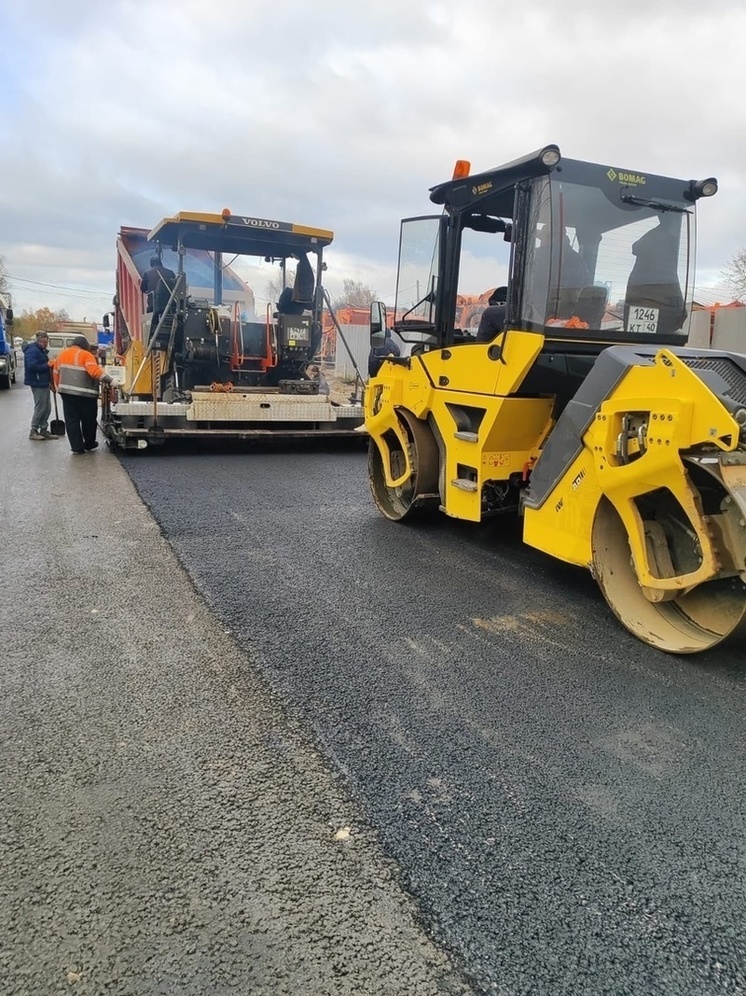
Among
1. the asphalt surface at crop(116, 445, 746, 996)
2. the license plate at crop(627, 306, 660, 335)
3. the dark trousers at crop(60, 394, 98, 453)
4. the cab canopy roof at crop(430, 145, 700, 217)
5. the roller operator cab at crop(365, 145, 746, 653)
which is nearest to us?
the asphalt surface at crop(116, 445, 746, 996)

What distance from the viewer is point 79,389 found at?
908cm

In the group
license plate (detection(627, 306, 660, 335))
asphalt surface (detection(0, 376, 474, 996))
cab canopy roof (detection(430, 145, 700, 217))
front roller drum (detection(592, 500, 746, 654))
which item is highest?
cab canopy roof (detection(430, 145, 700, 217))

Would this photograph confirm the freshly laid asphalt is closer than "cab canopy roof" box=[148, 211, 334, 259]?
Yes

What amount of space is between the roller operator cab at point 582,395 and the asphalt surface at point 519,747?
433mm

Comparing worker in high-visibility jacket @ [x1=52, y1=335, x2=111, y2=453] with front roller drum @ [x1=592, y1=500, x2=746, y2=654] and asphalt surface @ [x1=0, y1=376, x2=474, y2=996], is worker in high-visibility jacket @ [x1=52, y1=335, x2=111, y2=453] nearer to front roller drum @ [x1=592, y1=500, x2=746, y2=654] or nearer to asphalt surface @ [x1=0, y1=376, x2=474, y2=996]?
asphalt surface @ [x1=0, y1=376, x2=474, y2=996]

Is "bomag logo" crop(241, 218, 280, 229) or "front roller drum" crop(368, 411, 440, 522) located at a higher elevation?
"bomag logo" crop(241, 218, 280, 229)

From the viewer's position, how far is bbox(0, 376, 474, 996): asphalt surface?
5.76 feet

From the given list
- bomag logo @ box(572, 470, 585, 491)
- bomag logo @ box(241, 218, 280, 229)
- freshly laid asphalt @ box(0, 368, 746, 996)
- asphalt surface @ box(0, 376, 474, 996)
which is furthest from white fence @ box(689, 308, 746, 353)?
asphalt surface @ box(0, 376, 474, 996)

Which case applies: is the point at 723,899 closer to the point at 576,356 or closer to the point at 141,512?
the point at 576,356

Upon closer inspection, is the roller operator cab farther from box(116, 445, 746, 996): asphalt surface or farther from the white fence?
the white fence

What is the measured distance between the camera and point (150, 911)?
1.91 metres

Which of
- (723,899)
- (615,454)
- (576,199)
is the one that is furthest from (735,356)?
(723,899)

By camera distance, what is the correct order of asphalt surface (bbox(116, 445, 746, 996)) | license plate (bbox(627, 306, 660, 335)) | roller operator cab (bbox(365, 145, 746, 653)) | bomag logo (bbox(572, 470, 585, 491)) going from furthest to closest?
license plate (bbox(627, 306, 660, 335))
bomag logo (bbox(572, 470, 585, 491))
roller operator cab (bbox(365, 145, 746, 653))
asphalt surface (bbox(116, 445, 746, 996))

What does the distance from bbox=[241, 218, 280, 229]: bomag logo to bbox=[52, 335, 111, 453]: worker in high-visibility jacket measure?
2.73 m
